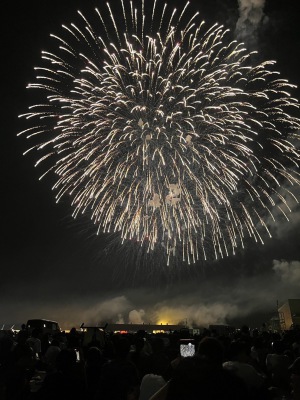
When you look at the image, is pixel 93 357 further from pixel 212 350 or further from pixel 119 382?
pixel 212 350

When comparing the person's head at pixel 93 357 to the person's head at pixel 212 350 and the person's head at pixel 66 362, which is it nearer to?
the person's head at pixel 66 362

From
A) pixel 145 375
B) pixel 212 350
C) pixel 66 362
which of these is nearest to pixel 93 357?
pixel 145 375

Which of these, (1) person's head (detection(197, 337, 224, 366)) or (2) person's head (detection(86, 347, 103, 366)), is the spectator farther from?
(1) person's head (detection(197, 337, 224, 366))

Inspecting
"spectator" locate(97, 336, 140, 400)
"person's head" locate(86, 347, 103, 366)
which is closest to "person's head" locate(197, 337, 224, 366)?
"spectator" locate(97, 336, 140, 400)

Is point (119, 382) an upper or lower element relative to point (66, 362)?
lower

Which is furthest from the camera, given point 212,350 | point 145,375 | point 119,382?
point 145,375

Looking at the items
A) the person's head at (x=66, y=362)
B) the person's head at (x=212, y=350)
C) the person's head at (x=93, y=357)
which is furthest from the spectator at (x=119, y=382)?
the person's head at (x=212, y=350)

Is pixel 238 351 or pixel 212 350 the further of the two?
pixel 238 351

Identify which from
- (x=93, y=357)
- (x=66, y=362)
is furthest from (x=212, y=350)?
(x=93, y=357)

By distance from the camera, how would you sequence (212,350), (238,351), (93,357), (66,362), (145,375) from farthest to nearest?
(93,357), (238,351), (145,375), (66,362), (212,350)

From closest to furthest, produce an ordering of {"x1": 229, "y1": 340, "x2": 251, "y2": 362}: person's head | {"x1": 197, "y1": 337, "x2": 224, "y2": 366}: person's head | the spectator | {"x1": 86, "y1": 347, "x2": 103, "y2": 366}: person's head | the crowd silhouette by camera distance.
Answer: the crowd silhouette, {"x1": 197, "y1": 337, "x2": 224, "y2": 366}: person's head, the spectator, {"x1": 229, "y1": 340, "x2": 251, "y2": 362}: person's head, {"x1": 86, "y1": 347, "x2": 103, "y2": 366}: person's head

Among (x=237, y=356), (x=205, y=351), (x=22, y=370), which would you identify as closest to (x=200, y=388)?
(x=205, y=351)

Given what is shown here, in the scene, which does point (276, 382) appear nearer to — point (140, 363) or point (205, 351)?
point (140, 363)
